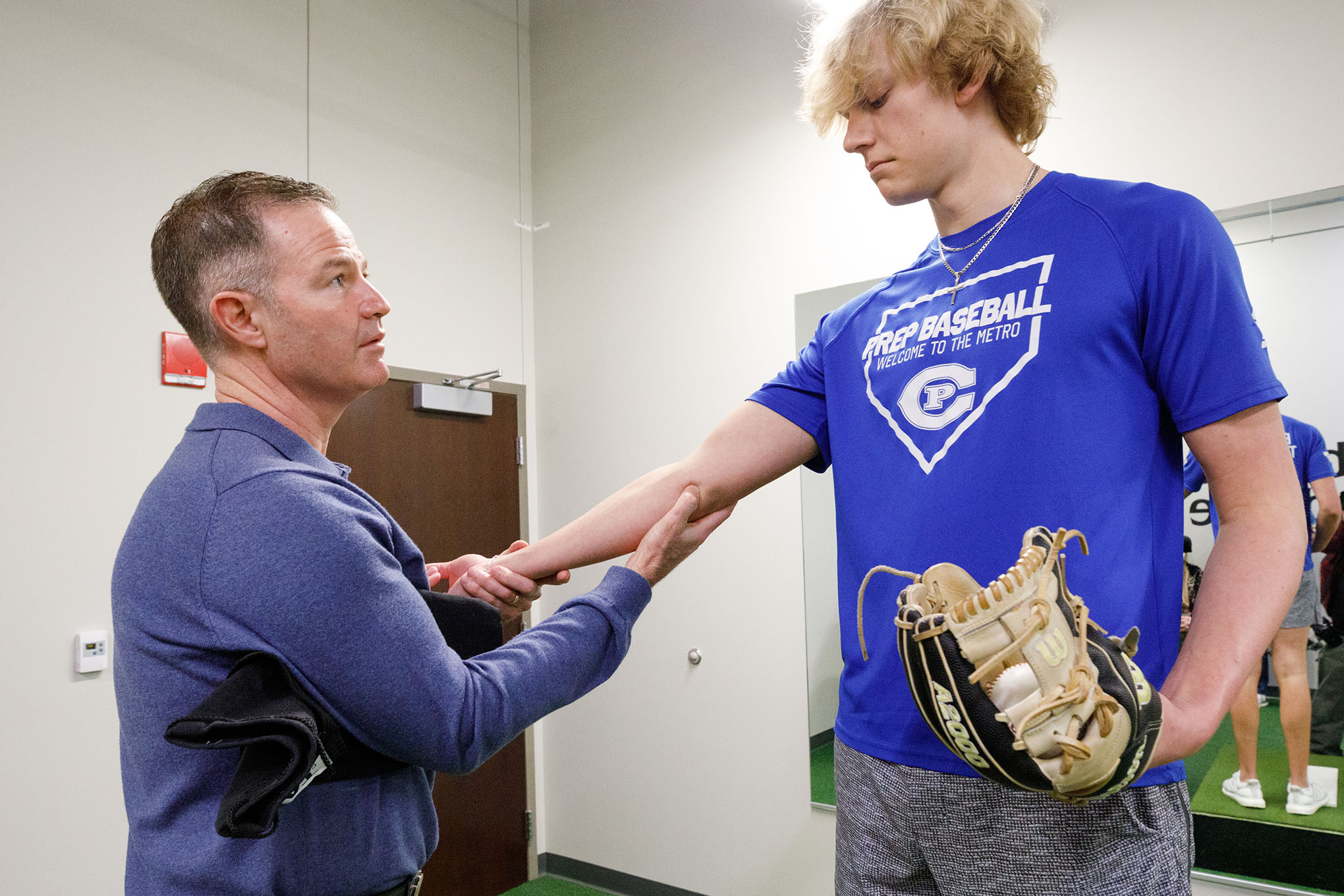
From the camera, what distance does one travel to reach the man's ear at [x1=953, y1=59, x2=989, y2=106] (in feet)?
3.75

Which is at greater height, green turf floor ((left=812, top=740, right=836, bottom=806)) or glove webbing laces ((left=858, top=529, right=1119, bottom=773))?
glove webbing laces ((left=858, top=529, right=1119, bottom=773))

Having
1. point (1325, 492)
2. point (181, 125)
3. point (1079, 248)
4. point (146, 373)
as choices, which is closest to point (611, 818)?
point (146, 373)

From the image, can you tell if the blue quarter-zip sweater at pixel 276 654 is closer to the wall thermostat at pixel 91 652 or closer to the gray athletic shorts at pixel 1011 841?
the gray athletic shorts at pixel 1011 841

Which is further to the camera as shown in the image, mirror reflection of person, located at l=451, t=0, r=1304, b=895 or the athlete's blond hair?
the athlete's blond hair

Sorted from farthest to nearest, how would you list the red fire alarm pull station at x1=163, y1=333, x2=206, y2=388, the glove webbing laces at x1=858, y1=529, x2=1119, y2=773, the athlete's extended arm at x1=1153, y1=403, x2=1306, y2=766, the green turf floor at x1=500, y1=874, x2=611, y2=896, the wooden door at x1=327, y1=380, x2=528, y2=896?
the green turf floor at x1=500, y1=874, x2=611, y2=896 → the wooden door at x1=327, y1=380, x2=528, y2=896 → the red fire alarm pull station at x1=163, y1=333, x2=206, y2=388 → the athlete's extended arm at x1=1153, y1=403, x2=1306, y2=766 → the glove webbing laces at x1=858, y1=529, x2=1119, y2=773

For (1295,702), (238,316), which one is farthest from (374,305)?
(1295,702)

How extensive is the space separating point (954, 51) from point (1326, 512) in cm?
189

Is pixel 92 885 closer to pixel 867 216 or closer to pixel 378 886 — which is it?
pixel 378 886

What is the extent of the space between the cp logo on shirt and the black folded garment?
74 centimetres

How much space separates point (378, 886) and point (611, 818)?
9.60 ft

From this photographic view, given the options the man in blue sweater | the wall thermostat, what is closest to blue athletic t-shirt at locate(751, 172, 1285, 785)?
the man in blue sweater

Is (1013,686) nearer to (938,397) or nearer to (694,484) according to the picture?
(938,397)

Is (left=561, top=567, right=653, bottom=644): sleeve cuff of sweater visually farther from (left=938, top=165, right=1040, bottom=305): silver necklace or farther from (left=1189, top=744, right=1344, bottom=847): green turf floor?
(left=1189, top=744, right=1344, bottom=847): green turf floor

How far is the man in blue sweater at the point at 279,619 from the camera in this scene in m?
0.92
